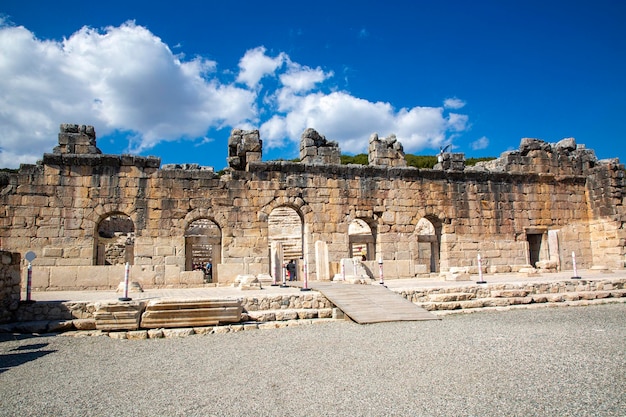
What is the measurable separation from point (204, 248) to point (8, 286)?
1643 cm

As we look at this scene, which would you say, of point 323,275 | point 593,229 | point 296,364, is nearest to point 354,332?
point 296,364

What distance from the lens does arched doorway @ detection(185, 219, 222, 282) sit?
18812 mm

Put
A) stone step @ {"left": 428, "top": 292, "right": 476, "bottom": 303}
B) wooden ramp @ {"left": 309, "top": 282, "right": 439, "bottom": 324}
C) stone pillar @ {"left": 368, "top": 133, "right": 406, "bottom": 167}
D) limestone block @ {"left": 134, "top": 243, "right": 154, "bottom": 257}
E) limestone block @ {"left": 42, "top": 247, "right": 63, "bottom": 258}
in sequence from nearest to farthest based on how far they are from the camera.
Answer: wooden ramp @ {"left": 309, "top": 282, "right": 439, "bottom": 324} → stone step @ {"left": 428, "top": 292, "right": 476, "bottom": 303} → limestone block @ {"left": 42, "top": 247, "right": 63, "bottom": 258} → limestone block @ {"left": 134, "top": 243, "right": 154, "bottom": 257} → stone pillar @ {"left": 368, "top": 133, "right": 406, "bottom": 167}

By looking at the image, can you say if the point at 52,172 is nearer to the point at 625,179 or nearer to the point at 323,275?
the point at 323,275

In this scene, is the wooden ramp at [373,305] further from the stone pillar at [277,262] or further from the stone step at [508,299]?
the stone pillar at [277,262]

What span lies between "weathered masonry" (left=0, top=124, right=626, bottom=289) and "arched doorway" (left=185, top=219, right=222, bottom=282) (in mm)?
114

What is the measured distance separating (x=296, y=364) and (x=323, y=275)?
9.43 meters

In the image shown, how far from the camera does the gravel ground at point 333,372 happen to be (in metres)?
4.46

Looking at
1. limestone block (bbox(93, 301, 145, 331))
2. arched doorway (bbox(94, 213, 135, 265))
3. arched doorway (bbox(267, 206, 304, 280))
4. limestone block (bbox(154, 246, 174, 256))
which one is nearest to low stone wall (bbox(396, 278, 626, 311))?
limestone block (bbox(93, 301, 145, 331))

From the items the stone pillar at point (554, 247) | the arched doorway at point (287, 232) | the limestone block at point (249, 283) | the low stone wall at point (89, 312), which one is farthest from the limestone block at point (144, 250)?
the stone pillar at point (554, 247)

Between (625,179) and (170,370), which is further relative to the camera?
(625,179)

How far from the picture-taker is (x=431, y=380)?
17.1 feet

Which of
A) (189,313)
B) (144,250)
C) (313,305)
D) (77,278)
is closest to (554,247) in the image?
(313,305)

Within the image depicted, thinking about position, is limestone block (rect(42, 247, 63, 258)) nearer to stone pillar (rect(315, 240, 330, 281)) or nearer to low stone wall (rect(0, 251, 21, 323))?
low stone wall (rect(0, 251, 21, 323))
